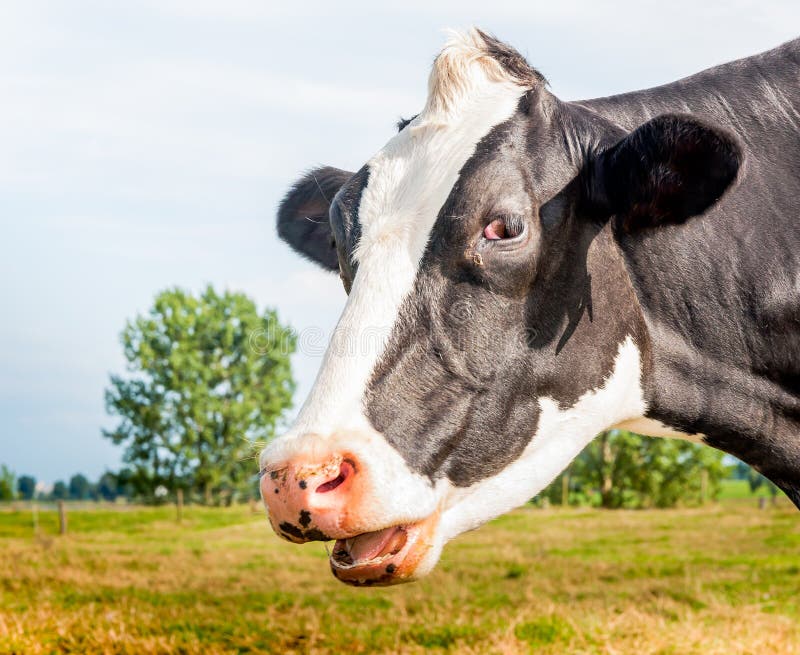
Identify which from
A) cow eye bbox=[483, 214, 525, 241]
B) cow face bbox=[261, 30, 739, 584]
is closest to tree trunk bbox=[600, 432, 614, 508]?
cow face bbox=[261, 30, 739, 584]

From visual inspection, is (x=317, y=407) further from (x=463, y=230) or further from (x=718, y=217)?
(x=718, y=217)

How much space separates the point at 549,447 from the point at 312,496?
3.41 ft

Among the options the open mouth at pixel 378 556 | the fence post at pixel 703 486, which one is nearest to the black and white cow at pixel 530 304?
the open mouth at pixel 378 556

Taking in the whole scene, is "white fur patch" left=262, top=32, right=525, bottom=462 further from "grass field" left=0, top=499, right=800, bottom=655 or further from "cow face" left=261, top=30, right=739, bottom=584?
"grass field" left=0, top=499, right=800, bottom=655

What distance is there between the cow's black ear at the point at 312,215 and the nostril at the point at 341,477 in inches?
79.6

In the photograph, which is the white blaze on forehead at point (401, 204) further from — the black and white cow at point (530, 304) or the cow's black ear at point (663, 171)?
the cow's black ear at point (663, 171)

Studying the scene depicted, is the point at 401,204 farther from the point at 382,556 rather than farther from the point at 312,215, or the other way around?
the point at 312,215

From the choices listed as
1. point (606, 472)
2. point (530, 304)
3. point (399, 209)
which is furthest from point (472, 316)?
point (606, 472)

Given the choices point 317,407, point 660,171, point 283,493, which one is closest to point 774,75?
point 660,171

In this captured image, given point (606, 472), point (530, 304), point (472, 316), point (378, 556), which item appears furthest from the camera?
point (606, 472)

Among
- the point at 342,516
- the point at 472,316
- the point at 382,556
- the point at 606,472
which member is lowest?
the point at 382,556

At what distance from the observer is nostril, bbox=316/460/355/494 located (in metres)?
2.55

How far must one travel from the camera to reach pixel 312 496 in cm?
251

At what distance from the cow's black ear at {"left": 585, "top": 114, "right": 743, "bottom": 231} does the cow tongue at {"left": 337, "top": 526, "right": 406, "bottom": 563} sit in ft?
4.58
